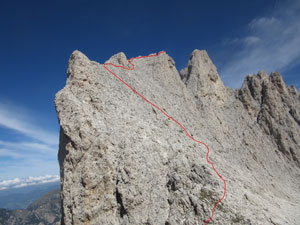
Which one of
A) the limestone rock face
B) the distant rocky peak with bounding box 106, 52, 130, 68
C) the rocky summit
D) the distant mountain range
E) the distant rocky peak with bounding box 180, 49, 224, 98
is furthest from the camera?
the distant mountain range

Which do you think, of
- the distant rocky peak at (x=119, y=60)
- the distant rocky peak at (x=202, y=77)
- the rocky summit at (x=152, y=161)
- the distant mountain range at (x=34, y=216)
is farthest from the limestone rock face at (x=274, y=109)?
the distant mountain range at (x=34, y=216)

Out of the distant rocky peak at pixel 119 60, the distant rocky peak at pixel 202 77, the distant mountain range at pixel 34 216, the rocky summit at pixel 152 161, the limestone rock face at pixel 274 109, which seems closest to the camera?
the rocky summit at pixel 152 161

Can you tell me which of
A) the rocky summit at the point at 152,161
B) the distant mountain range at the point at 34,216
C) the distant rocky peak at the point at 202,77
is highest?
the distant rocky peak at the point at 202,77

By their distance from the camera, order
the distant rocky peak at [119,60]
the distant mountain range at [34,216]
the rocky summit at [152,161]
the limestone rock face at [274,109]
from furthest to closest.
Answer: the distant mountain range at [34,216] → the limestone rock face at [274,109] → the distant rocky peak at [119,60] → the rocky summit at [152,161]

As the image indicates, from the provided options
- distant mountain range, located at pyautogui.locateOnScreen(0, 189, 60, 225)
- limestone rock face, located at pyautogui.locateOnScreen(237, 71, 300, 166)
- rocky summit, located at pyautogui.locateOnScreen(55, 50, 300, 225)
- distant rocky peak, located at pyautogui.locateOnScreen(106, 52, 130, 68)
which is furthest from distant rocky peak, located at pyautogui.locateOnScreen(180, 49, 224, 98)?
distant mountain range, located at pyautogui.locateOnScreen(0, 189, 60, 225)

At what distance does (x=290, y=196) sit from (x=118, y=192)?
20869mm

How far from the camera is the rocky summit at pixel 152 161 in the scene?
12508 mm

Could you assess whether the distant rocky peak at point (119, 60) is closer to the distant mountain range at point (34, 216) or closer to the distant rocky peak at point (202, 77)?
the distant rocky peak at point (202, 77)

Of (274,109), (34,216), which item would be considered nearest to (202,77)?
(274,109)

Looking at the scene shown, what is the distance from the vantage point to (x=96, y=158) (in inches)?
541

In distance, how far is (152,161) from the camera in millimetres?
14672

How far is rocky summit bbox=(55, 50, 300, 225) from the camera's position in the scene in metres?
12.5

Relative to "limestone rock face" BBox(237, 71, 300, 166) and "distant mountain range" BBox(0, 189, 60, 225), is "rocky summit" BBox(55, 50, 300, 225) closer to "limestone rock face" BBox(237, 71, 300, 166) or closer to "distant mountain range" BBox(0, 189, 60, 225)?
"limestone rock face" BBox(237, 71, 300, 166)

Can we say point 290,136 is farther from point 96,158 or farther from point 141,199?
point 96,158
